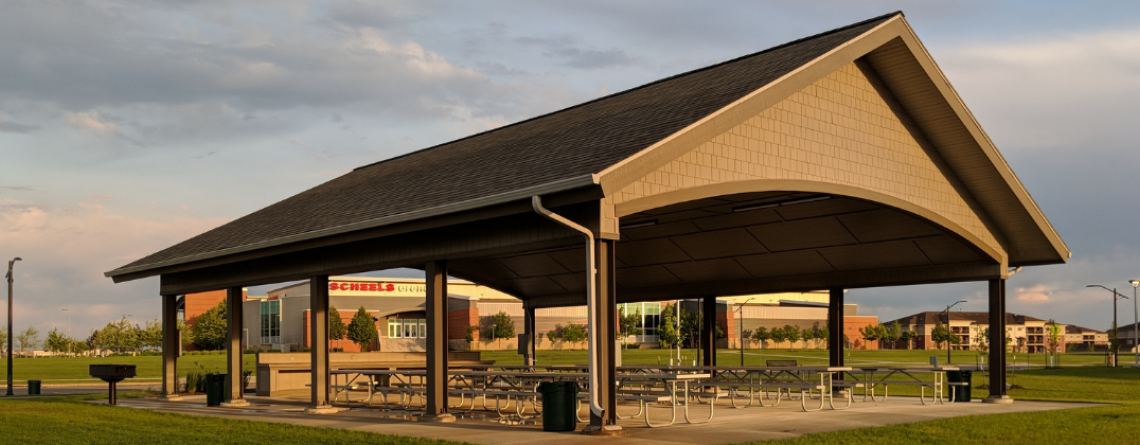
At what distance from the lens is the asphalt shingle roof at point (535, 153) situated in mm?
15070

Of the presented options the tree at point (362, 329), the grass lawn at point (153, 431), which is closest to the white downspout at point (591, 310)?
the grass lawn at point (153, 431)

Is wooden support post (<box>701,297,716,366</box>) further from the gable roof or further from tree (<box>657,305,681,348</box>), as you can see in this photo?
tree (<box>657,305,681,348</box>)

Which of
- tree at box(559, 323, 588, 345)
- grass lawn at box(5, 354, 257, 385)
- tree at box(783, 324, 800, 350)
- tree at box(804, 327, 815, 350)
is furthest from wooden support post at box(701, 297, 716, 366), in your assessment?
tree at box(804, 327, 815, 350)

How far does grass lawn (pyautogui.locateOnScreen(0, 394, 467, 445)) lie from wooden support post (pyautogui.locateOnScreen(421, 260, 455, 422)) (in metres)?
1.93

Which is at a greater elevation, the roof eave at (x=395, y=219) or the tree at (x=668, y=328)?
the roof eave at (x=395, y=219)

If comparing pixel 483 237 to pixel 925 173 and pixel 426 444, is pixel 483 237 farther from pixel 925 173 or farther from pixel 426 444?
pixel 925 173

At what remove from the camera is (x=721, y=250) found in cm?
2380

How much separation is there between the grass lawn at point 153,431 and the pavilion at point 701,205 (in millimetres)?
2528

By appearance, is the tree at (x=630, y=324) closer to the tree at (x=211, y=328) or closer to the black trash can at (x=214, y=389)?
the tree at (x=211, y=328)

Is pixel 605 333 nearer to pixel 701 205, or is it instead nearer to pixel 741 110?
pixel 741 110

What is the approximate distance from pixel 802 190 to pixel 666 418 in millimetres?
4507

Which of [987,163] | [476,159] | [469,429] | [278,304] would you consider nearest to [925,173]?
[987,163]

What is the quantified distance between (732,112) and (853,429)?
16.3ft

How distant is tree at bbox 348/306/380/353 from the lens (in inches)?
3640
